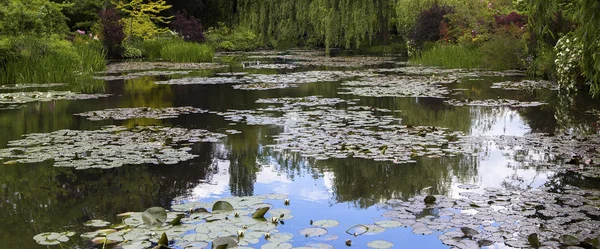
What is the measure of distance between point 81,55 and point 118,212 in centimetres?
1291

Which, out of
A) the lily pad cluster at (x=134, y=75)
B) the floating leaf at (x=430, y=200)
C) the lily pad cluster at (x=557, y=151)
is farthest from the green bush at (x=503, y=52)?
the floating leaf at (x=430, y=200)

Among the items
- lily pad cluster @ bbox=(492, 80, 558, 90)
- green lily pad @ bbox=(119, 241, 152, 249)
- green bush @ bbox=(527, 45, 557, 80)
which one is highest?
green bush @ bbox=(527, 45, 557, 80)

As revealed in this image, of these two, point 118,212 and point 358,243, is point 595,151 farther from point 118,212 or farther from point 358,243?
point 118,212

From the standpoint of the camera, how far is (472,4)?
20.5 metres

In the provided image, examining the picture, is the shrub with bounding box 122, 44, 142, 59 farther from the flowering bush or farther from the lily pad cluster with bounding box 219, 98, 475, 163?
the flowering bush

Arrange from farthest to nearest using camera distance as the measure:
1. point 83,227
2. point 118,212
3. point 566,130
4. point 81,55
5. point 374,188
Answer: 1. point 81,55
2. point 566,130
3. point 374,188
4. point 118,212
5. point 83,227

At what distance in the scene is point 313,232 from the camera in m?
3.30

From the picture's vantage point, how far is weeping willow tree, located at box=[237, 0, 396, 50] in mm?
20406

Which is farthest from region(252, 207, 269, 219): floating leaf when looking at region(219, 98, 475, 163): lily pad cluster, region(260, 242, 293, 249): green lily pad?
region(219, 98, 475, 163): lily pad cluster

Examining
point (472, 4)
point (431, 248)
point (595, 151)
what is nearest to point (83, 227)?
point (431, 248)

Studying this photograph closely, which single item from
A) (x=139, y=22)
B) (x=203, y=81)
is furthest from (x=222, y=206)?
(x=139, y=22)

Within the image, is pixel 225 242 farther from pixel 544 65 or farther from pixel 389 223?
pixel 544 65

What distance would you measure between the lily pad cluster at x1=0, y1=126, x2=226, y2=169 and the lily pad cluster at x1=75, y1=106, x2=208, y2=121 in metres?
0.97

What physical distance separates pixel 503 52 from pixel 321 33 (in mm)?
9607
